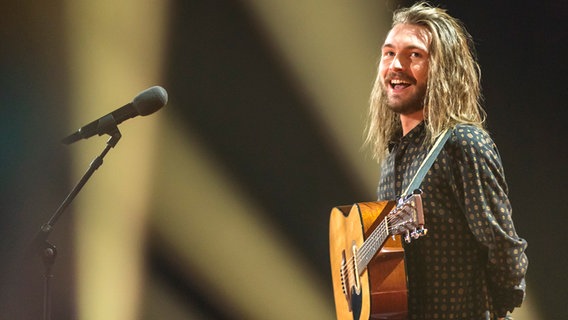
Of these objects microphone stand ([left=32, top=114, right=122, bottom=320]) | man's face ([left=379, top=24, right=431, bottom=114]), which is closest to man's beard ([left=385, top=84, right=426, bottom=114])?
man's face ([left=379, top=24, right=431, bottom=114])

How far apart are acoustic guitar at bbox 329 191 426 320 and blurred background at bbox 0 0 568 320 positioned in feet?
4.96

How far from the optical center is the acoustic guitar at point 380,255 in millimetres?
1920

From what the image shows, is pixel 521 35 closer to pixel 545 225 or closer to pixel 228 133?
pixel 545 225

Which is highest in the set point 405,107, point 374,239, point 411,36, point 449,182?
point 411,36

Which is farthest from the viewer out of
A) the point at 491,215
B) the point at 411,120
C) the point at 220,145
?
the point at 220,145

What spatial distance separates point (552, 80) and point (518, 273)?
82.7 inches

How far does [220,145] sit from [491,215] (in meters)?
2.21

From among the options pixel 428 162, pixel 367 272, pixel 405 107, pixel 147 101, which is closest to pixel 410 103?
pixel 405 107

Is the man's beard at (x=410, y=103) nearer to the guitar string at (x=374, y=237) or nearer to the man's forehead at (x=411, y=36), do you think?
the man's forehead at (x=411, y=36)

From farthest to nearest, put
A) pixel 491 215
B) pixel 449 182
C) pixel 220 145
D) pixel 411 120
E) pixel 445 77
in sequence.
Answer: pixel 220 145
pixel 411 120
pixel 445 77
pixel 449 182
pixel 491 215

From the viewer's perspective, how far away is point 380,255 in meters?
2.08

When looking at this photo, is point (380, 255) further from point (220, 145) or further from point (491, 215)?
point (220, 145)

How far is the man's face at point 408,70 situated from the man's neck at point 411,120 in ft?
0.08

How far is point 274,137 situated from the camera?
156 inches
